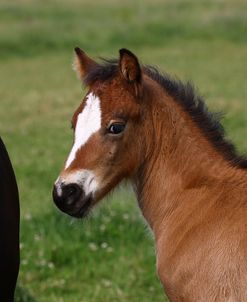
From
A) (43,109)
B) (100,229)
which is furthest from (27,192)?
(43,109)

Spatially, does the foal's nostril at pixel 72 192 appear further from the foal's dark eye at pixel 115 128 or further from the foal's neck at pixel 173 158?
the foal's neck at pixel 173 158

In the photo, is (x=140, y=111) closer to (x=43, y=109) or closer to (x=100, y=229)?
(x=100, y=229)

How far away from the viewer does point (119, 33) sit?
26.4 metres

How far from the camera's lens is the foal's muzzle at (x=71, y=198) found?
442cm

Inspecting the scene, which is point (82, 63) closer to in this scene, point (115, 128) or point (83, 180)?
point (115, 128)

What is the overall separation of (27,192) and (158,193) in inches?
206

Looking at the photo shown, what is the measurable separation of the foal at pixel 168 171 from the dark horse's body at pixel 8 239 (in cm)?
73

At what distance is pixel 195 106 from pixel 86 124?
712 mm

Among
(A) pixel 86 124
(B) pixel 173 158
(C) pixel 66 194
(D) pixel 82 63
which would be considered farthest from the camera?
(D) pixel 82 63

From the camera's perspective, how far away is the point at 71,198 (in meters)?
4.45

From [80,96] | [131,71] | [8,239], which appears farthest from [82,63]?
[80,96]

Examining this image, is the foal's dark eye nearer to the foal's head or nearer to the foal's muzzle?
the foal's head

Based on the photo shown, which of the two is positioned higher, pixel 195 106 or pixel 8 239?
pixel 195 106

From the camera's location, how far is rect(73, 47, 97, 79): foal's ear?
4.94 meters
